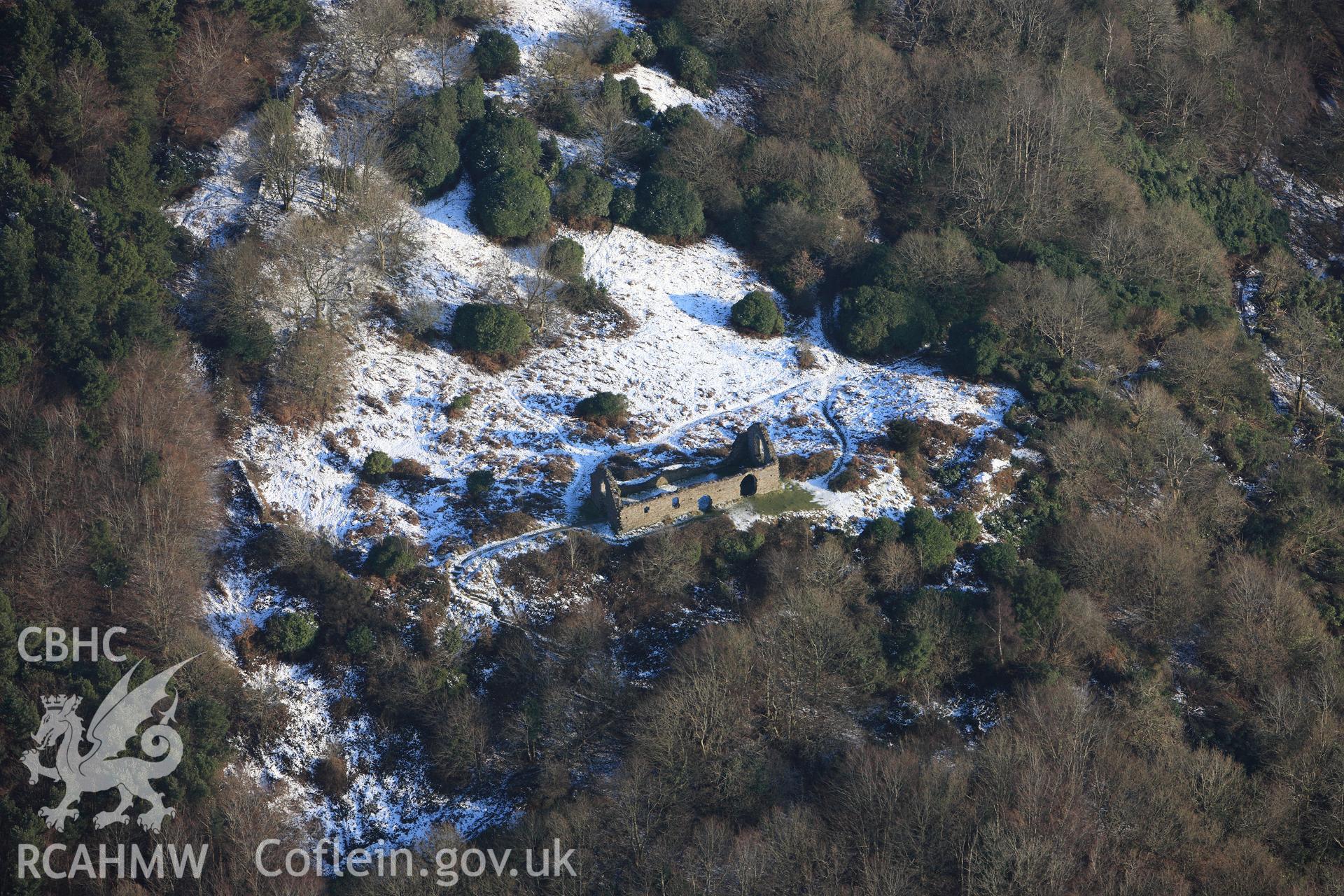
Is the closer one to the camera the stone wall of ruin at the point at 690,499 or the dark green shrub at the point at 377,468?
the stone wall of ruin at the point at 690,499

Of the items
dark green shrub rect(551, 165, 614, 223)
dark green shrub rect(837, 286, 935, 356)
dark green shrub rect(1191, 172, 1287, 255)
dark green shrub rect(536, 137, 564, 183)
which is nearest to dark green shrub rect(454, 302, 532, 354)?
dark green shrub rect(551, 165, 614, 223)

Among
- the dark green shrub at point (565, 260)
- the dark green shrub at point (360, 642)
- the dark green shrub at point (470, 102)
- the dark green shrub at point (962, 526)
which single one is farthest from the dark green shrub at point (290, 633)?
the dark green shrub at point (470, 102)

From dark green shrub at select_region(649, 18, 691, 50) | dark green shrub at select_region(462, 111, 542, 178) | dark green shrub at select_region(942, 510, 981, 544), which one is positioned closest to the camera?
dark green shrub at select_region(942, 510, 981, 544)

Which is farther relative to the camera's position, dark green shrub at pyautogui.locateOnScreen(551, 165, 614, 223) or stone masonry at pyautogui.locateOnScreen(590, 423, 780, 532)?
dark green shrub at pyautogui.locateOnScreen(551, 165, 614, 223)

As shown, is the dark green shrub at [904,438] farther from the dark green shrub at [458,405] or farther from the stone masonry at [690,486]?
the dark green shrub at [458,405]

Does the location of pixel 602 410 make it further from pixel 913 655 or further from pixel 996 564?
pixel 996 564

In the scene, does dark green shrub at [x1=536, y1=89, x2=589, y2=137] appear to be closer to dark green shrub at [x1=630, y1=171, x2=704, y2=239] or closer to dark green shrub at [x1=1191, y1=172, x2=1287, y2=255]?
dark green shrub at [x1=630, y1=171, x2=704, y2=239]

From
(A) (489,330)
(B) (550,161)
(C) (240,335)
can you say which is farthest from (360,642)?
(B) (550,161)
